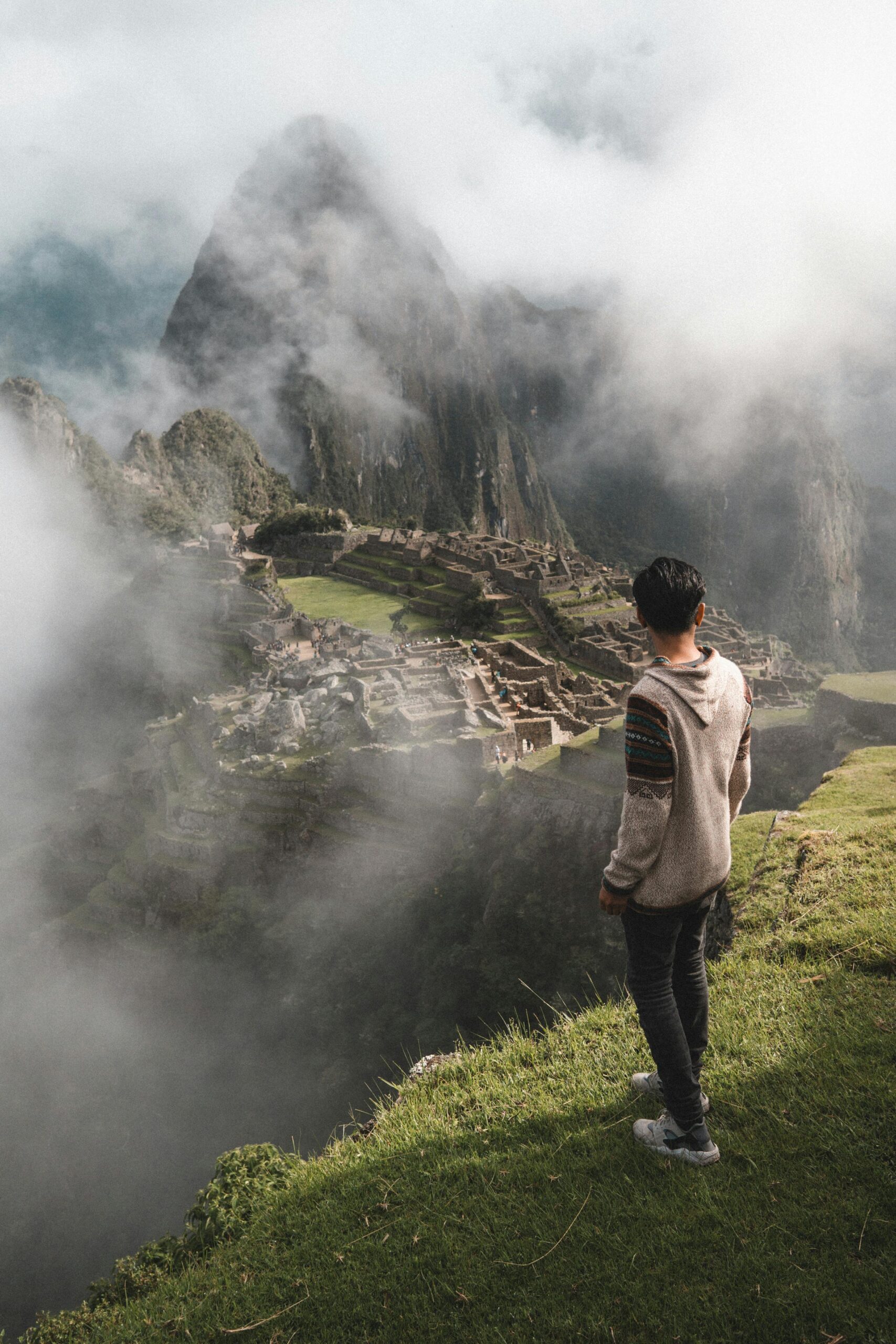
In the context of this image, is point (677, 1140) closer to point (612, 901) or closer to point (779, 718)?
point (612, 901)

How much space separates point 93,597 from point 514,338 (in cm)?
12964

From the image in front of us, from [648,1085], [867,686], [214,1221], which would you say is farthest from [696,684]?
[867,686]

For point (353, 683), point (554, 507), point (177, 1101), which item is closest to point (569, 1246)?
point (177, 1101)

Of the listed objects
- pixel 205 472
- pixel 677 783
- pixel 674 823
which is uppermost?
pixel 205 472

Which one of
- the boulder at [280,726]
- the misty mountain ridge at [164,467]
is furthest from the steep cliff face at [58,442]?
the boulder at [280,726]

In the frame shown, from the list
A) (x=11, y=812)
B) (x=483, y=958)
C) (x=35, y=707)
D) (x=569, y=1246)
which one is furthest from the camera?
(x=35, y=707)

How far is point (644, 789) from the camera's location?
2.16 m

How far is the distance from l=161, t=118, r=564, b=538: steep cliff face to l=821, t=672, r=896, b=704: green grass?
9369 centimetres

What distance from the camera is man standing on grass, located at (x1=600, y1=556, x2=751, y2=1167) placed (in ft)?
7.04

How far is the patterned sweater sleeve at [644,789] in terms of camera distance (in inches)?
83.4

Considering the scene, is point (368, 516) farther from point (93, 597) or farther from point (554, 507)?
point (93, 597)

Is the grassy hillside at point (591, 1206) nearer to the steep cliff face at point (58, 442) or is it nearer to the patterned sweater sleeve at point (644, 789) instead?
the patterned sweater sleeve at point (644, 789)

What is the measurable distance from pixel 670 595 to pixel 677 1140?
1.76 meters

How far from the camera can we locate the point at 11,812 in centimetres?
2808
